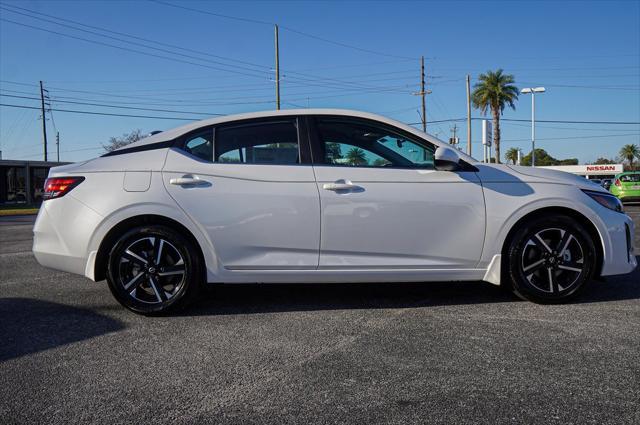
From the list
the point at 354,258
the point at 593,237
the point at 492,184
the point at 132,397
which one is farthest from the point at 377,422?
the point at 593,237

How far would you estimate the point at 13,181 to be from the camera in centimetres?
3153

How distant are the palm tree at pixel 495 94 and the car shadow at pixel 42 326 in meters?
39.6

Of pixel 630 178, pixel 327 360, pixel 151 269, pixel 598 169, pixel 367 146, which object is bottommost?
pixel 327 360

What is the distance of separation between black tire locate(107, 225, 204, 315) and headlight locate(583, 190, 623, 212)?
10.9 feet

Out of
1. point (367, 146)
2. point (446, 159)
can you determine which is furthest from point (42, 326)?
point (446, 159)

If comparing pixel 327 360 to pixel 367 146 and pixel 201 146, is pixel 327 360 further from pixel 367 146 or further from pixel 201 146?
pixel 201 146

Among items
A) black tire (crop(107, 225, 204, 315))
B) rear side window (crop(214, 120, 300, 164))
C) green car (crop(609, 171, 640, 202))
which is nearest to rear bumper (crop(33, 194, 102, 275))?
black tire (crop(107, 225, 204, 315))

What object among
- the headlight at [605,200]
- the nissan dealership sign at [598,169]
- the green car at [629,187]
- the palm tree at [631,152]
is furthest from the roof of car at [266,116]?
the palm tree at [631,152]

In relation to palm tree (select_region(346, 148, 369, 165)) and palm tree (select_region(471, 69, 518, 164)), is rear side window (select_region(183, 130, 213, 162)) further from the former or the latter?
palm tree (select_region(471, 69, 518, 164))

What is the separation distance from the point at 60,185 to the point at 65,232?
385mm

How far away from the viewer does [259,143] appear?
4.02 meters

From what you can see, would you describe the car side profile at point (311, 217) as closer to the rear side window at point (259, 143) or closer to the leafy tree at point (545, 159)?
the rear side window at point (259, 143)

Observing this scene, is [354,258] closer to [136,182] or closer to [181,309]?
[181,309]

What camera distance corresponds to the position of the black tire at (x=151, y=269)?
148 inches
